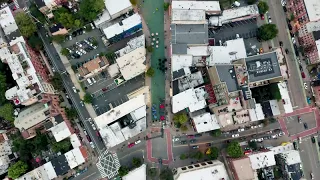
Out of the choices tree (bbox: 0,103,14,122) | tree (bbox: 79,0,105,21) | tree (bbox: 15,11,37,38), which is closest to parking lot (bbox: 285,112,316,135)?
tree (bbox: 79,0,105,21)

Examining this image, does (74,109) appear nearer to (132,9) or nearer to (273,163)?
(132,9)

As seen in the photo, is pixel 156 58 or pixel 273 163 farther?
pixel 156 58

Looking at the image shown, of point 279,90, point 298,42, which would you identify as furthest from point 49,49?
point 298,42

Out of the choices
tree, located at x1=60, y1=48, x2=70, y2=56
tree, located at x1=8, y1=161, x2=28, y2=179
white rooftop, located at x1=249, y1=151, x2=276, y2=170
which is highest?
tree, located at x1=60, y1=48, x2=70, y2=56

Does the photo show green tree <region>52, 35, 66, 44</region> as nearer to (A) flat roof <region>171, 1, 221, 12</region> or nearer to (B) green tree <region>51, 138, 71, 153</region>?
(B) green tree <region>51, 138, 71, 153</region>

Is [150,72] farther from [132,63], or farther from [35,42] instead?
[35,42]

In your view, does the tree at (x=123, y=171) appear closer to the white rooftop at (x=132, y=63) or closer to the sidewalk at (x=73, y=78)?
the sidewalk at (x=73, y=78)

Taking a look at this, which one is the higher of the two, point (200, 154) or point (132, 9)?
point (132, 9)
